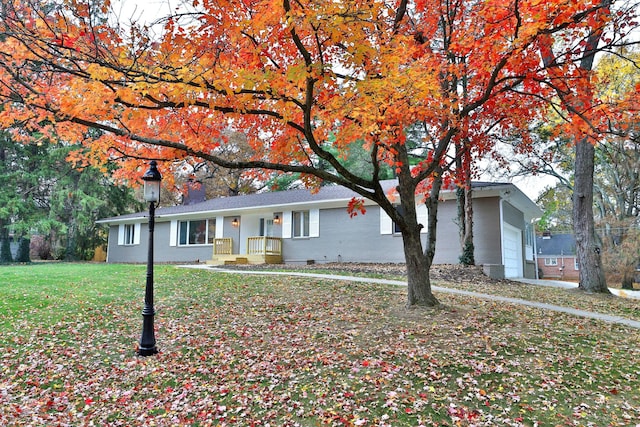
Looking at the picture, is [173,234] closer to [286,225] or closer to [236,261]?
[236,261]

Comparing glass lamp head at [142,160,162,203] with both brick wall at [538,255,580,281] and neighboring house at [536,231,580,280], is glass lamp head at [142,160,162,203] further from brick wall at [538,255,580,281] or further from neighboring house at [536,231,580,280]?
brick wall at [538,255,580,281]

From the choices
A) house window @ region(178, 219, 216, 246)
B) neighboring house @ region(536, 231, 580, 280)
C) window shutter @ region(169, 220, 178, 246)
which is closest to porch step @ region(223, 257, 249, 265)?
house window @ region(178, 219, 216, 246)

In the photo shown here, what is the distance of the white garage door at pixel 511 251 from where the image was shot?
14470 millimetres

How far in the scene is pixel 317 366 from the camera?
4863 millimetres

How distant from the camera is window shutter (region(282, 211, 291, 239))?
18.3m

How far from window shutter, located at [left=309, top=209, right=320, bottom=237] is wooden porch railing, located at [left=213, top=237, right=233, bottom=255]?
4633 mm

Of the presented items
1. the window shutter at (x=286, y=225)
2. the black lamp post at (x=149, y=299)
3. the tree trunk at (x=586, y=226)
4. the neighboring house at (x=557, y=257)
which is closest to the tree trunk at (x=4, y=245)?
the window shutter at (x=286, y=225)

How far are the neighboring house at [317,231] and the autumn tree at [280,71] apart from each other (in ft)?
19.0

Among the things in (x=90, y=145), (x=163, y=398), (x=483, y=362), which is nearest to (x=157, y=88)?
(x=90, y=145)

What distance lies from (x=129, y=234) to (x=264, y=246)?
36.8 ft

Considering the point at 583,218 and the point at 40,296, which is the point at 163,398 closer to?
the point at 40,296

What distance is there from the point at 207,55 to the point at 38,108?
2.65 meters

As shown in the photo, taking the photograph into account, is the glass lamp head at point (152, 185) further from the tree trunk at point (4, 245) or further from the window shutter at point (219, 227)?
the tree trunk at point (4, 245)

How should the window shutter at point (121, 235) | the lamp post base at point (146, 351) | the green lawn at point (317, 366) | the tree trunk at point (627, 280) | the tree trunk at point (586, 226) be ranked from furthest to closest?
1. the window shutter at point (121, 235)
2. the tree trunk at point (627, 280)
3. the tree trunk at point (586, 226)
4. the lamp post base at point (146, 351)
5. the green lawn at point (317, 366)
